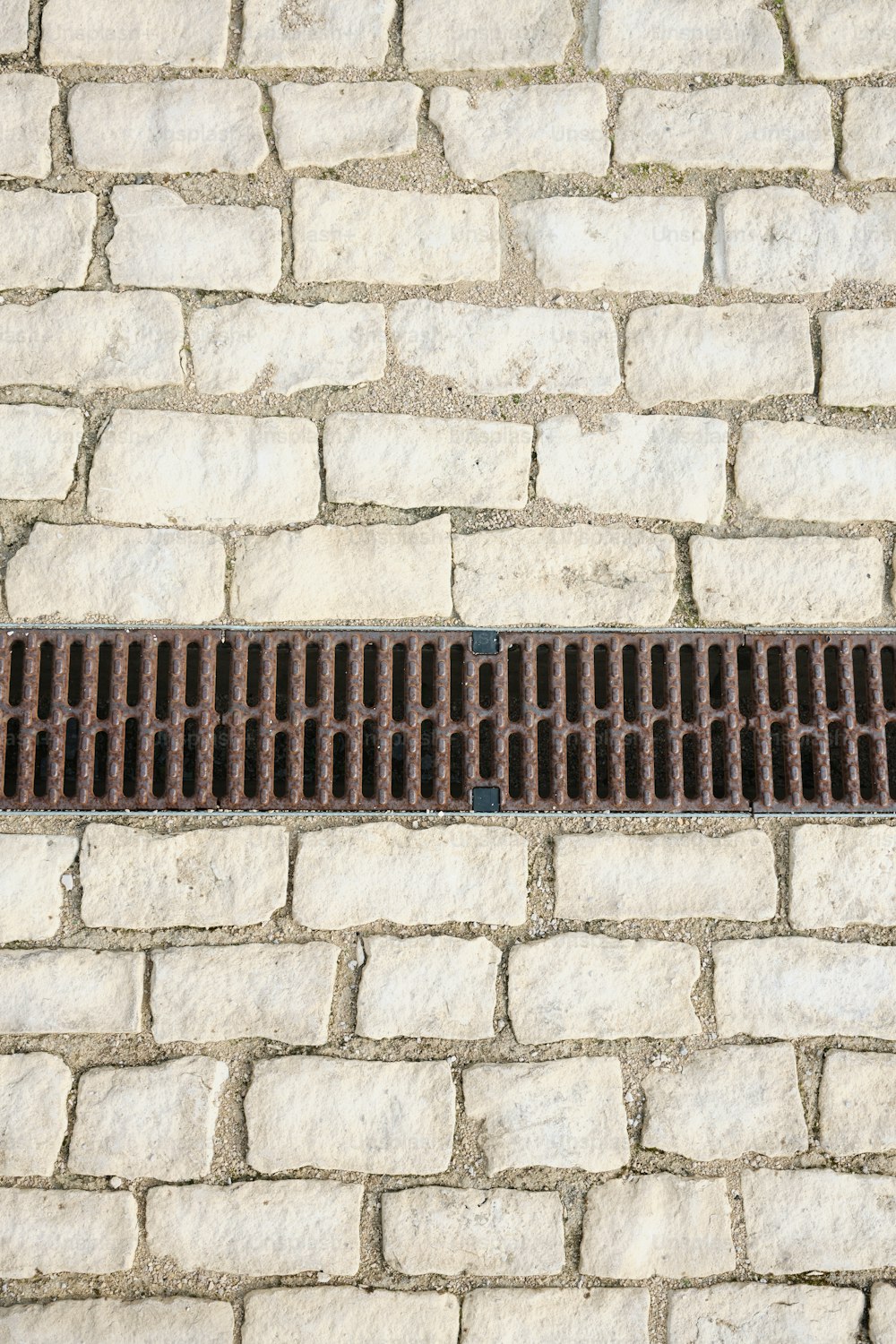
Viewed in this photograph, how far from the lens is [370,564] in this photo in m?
2.79

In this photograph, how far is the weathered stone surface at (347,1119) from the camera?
2.60 m

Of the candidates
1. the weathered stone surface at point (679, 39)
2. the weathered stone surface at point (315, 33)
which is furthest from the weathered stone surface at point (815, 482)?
the weathered stone surface at point (315, 33)

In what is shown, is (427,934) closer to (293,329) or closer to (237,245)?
(293,329)

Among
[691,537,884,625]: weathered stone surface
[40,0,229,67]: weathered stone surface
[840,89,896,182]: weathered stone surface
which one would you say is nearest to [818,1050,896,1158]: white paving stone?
[691,537,884,625]: weathered stone surface

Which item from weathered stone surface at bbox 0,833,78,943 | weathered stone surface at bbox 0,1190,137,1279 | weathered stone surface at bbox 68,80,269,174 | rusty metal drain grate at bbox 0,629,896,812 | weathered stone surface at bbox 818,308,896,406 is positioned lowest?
weathered stone surface at bbox 0,1190,137,1279

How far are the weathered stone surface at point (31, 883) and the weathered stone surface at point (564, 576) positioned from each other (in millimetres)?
1194

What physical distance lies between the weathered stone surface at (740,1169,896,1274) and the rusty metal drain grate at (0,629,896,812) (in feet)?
Result: 2.99

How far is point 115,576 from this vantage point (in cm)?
278

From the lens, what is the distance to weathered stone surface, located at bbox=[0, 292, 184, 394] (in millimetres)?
2811

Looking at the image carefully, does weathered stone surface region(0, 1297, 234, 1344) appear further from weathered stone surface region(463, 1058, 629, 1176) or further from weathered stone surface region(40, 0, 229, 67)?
weathered stone surface region(40, 0, 229, 67)

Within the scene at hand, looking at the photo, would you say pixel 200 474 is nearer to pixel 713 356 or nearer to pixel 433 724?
pixel 433 724

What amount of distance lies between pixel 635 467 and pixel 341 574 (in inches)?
32.5

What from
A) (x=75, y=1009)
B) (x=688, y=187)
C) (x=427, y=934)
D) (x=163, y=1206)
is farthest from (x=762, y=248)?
(x=163, y=1206)

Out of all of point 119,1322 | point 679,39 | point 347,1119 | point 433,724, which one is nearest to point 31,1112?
point 119,1322
